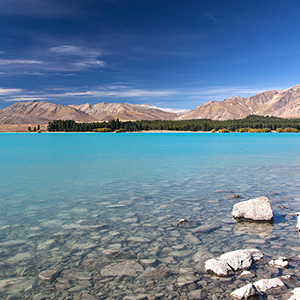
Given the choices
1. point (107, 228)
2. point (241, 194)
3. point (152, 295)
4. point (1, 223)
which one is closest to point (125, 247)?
point (107, 228)

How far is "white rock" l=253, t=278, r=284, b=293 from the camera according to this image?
7.81 meters

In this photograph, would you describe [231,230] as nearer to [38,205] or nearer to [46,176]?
[38,205]

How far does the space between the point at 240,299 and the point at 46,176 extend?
2539 centimetres

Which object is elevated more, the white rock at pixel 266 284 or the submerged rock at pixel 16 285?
the white rock at pixel 266 284

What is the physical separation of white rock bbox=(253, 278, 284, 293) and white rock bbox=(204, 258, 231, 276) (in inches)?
37.5

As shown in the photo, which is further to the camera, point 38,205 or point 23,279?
point 38,205

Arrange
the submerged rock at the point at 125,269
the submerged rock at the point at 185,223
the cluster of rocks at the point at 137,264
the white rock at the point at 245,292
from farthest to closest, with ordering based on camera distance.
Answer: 1. the submerged rock at the point at 185,223
2. the submerged rock at the point at 125,269
3. the cluster of rocks at the point at 137,264
4. the white rock at the point at 245,292

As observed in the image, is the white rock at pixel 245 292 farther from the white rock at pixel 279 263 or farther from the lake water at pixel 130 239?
the white rock at pixel 279 263

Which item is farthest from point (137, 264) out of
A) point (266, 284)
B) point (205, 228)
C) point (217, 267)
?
point (205, 228)

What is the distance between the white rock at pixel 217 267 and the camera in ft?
28.5

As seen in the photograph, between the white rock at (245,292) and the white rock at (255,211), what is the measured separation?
6.81 m

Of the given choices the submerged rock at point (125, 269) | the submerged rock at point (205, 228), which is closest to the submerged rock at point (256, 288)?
the submerged rock at point (125, 269)

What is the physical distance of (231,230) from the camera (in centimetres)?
1274

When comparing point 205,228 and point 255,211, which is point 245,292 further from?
point 255,211
